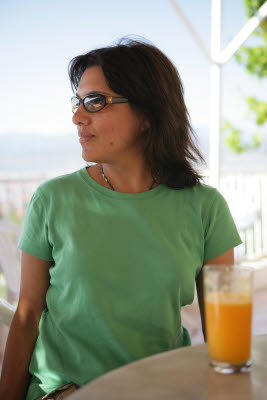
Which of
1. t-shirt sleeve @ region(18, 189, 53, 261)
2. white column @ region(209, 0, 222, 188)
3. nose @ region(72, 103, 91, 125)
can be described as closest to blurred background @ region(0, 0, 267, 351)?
white column @ region(209, 0, 222, 188)

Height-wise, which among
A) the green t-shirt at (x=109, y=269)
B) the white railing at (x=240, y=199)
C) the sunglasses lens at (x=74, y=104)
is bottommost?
the white railing at (x=240, y=199)

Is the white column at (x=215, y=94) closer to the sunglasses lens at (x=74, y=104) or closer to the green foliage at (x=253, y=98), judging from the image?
the sunglasses lens at (x=74, y=104)

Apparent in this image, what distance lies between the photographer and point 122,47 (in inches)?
55.4

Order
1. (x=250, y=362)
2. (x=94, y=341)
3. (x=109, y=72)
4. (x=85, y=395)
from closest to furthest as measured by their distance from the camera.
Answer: (x=85, y=395) < (x=250, y=362) < (x=94, y=341) < (x=109, y=72)

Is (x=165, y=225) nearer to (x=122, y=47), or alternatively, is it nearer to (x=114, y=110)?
(x=114, y=110)

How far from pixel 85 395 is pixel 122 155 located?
806mm

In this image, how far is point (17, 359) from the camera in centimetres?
128

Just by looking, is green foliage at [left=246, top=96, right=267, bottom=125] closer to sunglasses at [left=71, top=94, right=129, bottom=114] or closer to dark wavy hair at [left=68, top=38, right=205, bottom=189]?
dark wavy hair at [left=68, top=38, right=205, bottom=189]

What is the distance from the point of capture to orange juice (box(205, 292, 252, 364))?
31.7 inches

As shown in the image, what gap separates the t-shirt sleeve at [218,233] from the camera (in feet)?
4.39

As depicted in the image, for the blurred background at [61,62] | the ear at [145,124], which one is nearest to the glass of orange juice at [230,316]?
the ear at [145,124]

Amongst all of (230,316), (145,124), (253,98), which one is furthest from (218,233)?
(253,98)

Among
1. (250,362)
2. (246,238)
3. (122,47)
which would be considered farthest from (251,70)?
(250,362)

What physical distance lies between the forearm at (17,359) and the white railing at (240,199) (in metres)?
3.88
